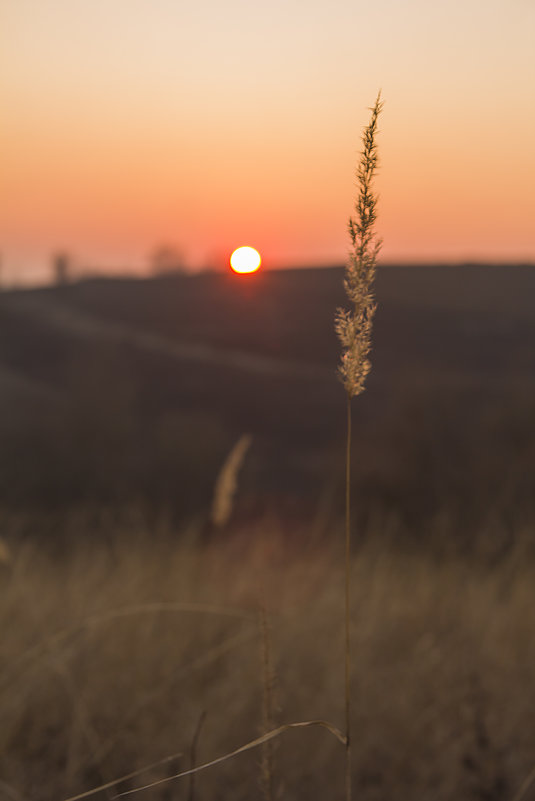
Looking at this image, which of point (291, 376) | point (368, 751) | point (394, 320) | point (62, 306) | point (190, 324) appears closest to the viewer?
point (368, 751)

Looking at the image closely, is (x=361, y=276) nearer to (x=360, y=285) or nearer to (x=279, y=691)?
(x=360, y=285)

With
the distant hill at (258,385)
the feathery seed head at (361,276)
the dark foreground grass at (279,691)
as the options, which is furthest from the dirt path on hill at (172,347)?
the feathery seed head at (361,276)

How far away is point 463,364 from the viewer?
900 inches

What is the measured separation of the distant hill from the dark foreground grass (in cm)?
144

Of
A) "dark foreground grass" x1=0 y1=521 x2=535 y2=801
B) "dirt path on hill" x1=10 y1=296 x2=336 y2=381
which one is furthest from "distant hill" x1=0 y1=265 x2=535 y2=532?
"dark foreground grass" x1=0 y1=521 x2=535 y2=801

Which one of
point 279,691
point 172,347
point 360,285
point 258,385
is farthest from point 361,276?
point 172,347

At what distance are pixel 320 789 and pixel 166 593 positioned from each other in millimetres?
1474

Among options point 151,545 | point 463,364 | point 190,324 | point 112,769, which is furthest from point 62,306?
point 112,769

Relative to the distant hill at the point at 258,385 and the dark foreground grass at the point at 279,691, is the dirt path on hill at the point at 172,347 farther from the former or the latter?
the dark foreground grass at the point at 279,691

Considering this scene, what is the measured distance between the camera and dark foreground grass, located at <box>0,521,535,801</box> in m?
1.85

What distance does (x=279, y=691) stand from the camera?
5.88 feet

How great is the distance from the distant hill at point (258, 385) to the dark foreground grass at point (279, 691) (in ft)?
4.71

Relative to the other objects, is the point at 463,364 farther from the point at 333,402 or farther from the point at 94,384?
the point at 94,384

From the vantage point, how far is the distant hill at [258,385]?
12312mm
